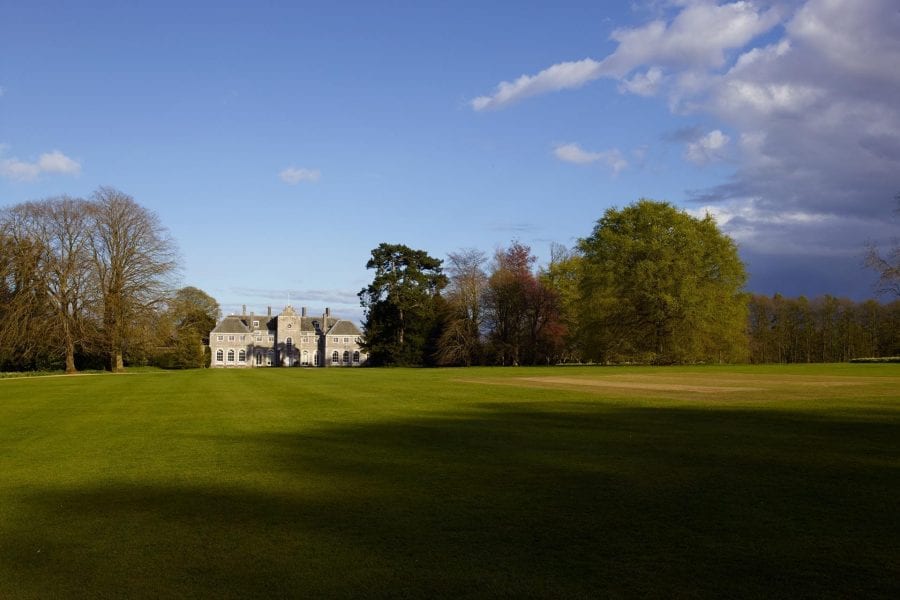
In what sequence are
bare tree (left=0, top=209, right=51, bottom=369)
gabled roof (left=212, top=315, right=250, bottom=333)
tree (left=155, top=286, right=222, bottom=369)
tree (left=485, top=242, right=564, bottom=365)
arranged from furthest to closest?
gabled roof (left=212, top=315, right=250, bottom=333) → tree (left=485, top=242, right=564, bottom=365) → tree (left=155, top=286, right=222, bottom=369) → bare tree (left=0, top=209, right=51, bottom=369)

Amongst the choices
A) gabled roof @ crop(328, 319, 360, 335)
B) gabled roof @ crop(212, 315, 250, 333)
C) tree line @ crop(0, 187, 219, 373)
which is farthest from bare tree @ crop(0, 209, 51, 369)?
gabled roof @ crop(328, 319, 360, 335)

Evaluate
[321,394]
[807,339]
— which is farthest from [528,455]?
[807,339]

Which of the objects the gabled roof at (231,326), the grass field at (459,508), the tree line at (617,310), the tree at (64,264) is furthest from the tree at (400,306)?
the grass field at (459,508)

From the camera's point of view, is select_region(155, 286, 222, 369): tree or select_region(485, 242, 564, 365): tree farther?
select_region(485, 242, 564, 365): tree

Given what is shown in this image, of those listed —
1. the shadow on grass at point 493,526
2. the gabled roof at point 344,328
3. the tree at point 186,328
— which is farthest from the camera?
the gabled roof at point 344,328

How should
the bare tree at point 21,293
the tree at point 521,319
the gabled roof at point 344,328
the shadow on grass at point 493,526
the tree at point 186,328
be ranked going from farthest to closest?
the gabled roof at point 344,328 → the tree at point 521,319 → the tree at point 186,328 → the bare tree at point 21,293 → the shadow on grass at point 493,526

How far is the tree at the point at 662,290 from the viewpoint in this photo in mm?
54438

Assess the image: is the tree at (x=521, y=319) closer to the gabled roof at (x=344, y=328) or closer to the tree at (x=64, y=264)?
the tree at (x=64, y=264)

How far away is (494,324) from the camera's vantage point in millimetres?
76938

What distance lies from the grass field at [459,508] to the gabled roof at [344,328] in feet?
356

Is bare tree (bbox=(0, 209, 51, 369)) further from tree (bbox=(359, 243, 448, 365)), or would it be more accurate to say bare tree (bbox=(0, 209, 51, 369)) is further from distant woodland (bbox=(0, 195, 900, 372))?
tree (bbox=(359, 243, 448, 365))

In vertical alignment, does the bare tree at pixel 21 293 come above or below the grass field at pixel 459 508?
above

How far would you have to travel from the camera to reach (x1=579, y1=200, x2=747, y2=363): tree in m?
54.4

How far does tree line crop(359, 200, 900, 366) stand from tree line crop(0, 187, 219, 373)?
89.6 ft
